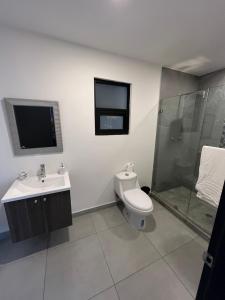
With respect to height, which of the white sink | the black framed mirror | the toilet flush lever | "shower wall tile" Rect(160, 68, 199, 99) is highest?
"shower wall tile" Rect(160, 68, 199, 99)

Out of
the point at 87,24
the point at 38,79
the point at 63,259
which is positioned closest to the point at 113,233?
the point at 63,259

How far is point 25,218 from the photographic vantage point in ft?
4.44

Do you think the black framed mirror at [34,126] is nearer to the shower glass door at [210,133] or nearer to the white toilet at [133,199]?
the white toilet at [133,199]

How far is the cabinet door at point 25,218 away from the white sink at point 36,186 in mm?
59

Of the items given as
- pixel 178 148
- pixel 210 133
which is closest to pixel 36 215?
pixel 178 148

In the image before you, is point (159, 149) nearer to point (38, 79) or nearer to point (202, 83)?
point (202, 83)

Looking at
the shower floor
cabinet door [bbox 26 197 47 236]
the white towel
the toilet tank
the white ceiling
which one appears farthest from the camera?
the toilet tank

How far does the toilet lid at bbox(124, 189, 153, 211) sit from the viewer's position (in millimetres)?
1726

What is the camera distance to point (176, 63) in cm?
211

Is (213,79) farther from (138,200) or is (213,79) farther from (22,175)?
(22,175)

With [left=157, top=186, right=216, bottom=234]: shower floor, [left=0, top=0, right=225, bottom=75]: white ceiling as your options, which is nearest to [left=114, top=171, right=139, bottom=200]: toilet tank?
[left=157, top=186, right=216, bottom=234]: shower floor

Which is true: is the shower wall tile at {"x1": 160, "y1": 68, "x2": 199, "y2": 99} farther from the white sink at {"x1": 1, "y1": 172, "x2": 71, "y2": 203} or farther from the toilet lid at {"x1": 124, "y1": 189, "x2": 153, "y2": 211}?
the white sink at {"x1": 1, "y1": 172, "x2": 71, "y2": 203}

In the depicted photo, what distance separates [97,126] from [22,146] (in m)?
0.98

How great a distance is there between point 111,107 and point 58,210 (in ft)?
5.12
